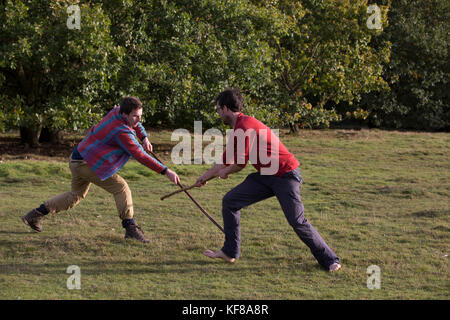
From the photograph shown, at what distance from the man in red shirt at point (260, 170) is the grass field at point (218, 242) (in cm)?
42

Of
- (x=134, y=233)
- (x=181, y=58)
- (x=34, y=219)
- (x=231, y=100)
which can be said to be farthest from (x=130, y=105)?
(x=181, y=58)

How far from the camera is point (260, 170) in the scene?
596 centimetres

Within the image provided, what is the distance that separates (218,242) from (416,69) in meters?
15.2

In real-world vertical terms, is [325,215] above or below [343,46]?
below

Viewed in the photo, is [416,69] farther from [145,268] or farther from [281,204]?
[145,268]

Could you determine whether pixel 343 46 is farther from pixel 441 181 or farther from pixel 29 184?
pixel 29 184

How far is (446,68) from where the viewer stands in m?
20.5

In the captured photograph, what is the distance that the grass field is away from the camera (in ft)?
18.3

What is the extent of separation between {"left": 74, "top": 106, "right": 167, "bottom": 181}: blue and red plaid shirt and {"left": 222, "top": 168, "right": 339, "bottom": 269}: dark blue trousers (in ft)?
2.69

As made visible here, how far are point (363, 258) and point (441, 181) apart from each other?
5.70 meters

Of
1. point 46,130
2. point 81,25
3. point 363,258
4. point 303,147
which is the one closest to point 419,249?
point 363,258

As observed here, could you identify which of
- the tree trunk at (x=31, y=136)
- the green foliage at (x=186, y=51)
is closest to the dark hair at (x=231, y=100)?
the green foliage at (x=186, y=51)
